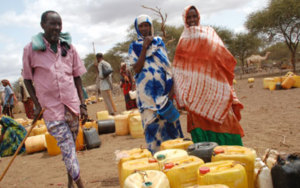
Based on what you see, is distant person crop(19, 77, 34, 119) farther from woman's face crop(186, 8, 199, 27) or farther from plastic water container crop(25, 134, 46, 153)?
woman's face crop(186, 8, 199, 27)

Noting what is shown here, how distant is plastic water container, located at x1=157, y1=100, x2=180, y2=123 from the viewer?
3215 mm

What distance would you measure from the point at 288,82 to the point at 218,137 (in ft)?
26.1

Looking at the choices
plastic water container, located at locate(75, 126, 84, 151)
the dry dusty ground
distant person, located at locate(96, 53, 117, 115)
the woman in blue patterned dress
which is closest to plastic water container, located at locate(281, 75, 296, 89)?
the dry dusty ground

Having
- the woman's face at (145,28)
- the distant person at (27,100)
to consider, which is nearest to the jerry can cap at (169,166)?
the woman's face at (145,28)

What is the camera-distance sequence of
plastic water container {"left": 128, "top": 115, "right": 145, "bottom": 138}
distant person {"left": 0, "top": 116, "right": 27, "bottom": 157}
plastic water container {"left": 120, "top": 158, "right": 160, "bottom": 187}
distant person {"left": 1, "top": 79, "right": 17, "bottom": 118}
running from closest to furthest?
plastic water container {"left": 120, "top": 158, "right": 160, "bottom": 187} → plastic water container {"left": 128, "top": 115, "right": 145, "bottom": 138} → distant person {"left": 0, "top": 116, "right": 27, "bottom": 157} → distant person {"left": 1, "top": 79, "right": 17, "bottom": 118}

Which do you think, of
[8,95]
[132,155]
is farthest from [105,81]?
[132,155]

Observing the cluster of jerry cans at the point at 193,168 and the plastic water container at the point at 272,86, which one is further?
the plastic water container at the point at 272,86

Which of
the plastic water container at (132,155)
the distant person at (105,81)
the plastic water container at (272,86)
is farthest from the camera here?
the plastic water container at (272,86)

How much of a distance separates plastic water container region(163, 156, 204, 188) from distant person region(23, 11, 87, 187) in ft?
3.73

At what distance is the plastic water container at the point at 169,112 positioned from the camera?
321 centimetres

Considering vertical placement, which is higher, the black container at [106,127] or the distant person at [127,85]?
the distant person at [127,85]

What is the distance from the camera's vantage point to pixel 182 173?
1.97m

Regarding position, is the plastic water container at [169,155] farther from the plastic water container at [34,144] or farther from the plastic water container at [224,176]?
the plastic water container at [34,144]

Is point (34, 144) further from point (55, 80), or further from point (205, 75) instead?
point (205, 75)
